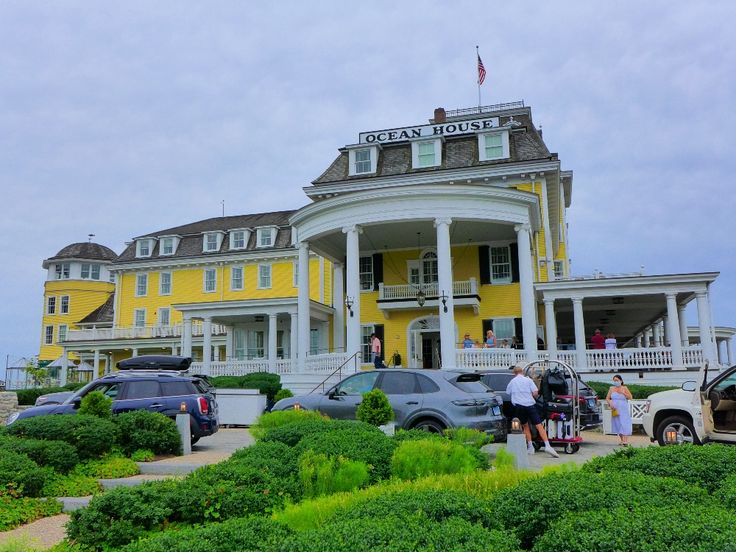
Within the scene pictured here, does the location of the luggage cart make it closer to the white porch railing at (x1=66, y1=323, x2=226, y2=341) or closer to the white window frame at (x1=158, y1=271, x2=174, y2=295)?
the white porch railing at (x1=66, y1=323, x2=226, y2=341)

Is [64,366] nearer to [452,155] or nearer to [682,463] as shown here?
[452,155]

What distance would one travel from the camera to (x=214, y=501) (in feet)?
18.9

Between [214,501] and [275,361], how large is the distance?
80.9ft

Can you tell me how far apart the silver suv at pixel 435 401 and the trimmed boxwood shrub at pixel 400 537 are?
755cm

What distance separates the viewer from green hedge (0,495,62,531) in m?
7.98

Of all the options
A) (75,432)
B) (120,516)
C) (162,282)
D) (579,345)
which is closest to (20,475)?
(75,432)

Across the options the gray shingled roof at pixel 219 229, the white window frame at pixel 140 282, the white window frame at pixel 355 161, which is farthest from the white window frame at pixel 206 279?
the white window frame at pixel 355 161

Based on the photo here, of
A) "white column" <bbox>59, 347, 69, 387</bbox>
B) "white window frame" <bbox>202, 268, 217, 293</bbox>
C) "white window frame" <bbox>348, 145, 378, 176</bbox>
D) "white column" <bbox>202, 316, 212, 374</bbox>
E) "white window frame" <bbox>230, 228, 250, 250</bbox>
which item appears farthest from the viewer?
"white column" <bbox>59, 347, 69, 387</bbox>

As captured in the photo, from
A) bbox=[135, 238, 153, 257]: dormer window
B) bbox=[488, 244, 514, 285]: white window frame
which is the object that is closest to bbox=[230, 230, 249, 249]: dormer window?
bbox=[135, 238, 153, 257]: dormer window

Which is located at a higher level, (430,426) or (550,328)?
(550,328)

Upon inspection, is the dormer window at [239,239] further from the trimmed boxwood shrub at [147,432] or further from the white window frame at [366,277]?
the trimmed boxwood shrub at [147,432]

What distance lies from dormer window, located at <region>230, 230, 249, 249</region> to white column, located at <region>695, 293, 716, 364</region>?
3146 cm

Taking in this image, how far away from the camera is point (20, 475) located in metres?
8.80

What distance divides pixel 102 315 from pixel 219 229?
43.4 ft
